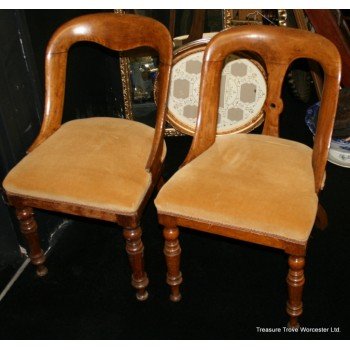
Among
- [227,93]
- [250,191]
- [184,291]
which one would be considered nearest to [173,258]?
[184,291]

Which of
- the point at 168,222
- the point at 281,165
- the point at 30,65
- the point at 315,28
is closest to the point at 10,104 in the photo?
the point at 30,65

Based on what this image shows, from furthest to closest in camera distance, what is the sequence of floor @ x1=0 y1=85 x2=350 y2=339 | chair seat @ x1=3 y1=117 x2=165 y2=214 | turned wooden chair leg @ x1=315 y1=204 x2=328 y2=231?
turned wooden chair leg @ x1=315 y1=204 x2=328 y2=231 < floor @ x1=0 y1=85 x2=350 y2=339 < chair seat @ x1=3 y1=117 x2=165 y2=214

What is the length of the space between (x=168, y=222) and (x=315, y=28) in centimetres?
171

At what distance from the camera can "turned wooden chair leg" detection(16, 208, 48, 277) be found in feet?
6.87

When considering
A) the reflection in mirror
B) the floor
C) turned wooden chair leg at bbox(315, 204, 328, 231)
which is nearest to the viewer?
the floor

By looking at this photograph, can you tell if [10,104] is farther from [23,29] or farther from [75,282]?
[75,282]

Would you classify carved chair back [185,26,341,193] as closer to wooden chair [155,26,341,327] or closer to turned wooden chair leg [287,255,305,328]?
wooden chair [155,26,341,327]

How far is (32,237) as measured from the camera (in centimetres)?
220

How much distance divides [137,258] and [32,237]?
522 millimetres

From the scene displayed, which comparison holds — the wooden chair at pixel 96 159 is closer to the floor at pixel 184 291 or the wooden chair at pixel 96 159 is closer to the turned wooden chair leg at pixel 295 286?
the floor at pixel 184 291

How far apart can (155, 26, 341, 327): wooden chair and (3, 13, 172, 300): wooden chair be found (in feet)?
0.44

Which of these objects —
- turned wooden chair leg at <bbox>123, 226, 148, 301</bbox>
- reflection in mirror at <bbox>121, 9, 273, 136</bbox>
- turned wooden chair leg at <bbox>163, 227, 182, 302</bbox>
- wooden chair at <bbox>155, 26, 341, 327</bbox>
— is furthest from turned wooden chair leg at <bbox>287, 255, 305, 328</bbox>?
reflection in mirror at <bbox>121, 9, 273, 136</bbox>

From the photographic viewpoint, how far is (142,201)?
6.27ft
